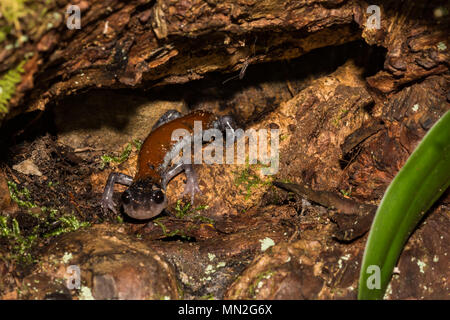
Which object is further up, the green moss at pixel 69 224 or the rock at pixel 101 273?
the green moss at pixel 69 224

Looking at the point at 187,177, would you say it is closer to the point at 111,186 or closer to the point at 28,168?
the point at 111,186

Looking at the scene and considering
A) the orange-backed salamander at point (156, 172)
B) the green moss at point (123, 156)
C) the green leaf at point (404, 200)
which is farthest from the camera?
the green moss at point (123, 156)

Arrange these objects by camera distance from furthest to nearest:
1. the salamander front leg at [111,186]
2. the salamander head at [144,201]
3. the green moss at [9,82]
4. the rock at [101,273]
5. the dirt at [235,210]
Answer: the salamander front leg at [111,186]
the salamander head at [144,201]
the dirt at [235,210]
the rock at [101,273]
the green moss at [9,82]

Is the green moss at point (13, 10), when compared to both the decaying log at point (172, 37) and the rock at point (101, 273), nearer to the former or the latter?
the decaying log at point (172, 37)

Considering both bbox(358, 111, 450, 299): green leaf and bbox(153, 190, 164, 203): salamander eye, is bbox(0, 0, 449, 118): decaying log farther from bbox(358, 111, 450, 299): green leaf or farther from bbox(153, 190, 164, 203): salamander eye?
bbox(358, 111, 450, 299): green leaf

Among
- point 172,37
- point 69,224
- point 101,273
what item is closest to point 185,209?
point 69,224

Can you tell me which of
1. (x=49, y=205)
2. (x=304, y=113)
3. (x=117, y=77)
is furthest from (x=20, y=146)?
(x=304, y=113)

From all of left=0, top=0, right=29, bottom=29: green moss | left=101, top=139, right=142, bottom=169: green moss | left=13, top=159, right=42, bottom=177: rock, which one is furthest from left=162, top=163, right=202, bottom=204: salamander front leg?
left=0, top=0, right=29, bottom=29: green moss

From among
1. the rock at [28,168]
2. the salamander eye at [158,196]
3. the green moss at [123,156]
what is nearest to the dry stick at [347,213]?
the salamander eye at [158,196]

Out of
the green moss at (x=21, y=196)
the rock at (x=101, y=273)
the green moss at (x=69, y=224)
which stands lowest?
the rock at (x=101, y=273)
